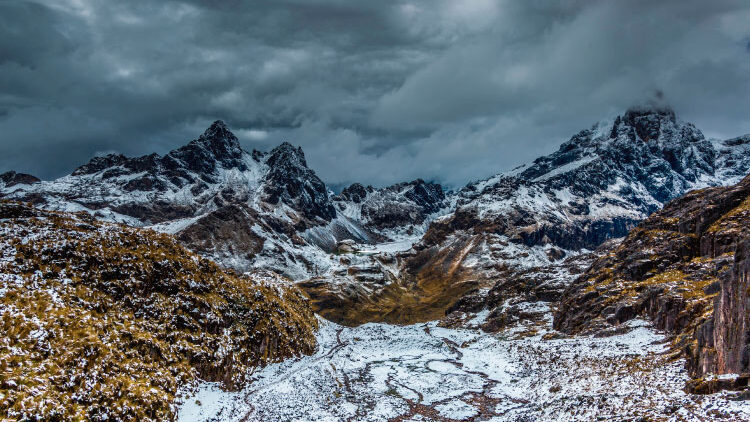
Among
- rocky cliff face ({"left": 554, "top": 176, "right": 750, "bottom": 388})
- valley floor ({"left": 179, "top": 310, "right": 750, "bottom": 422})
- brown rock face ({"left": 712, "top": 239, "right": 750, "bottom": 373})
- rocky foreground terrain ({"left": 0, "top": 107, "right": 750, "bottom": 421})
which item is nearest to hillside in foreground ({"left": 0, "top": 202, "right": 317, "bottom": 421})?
rocky foreground terrain ({"left": 0, "top": 107, "right": 750, "bottom": 421})

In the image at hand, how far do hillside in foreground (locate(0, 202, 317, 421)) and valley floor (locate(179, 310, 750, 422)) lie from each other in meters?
4.41

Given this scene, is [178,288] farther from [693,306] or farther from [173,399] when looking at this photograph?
[693,306]

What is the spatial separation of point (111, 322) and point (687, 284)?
82.2m

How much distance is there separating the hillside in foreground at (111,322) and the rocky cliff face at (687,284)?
158 feet

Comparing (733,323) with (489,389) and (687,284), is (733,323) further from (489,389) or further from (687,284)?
(687,284)

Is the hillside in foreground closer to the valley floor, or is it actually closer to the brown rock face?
the valley floor

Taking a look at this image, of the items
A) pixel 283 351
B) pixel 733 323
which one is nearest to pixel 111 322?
pixel 283 351

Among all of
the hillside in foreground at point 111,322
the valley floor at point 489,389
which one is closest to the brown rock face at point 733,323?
the valley floor at point 489,389

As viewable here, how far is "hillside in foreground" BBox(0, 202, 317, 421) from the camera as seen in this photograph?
3172cm

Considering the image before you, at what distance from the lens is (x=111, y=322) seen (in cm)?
4116

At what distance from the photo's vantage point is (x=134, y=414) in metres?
33.9

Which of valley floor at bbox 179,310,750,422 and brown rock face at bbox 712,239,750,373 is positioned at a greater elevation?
brown rock face at bbox 712,239,750,373

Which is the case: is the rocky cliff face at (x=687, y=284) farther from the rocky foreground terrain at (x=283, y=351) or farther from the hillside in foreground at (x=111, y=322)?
the hillside in foreground at (x=111, y=322)

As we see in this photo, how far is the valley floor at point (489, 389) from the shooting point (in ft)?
109
